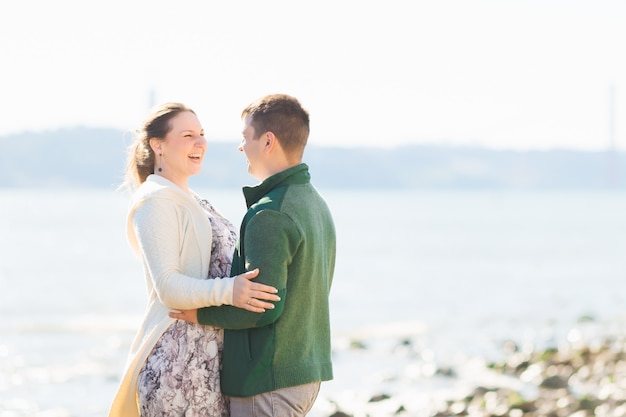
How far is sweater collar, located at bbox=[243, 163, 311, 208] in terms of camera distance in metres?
3.66

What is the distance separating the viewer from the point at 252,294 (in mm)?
3492

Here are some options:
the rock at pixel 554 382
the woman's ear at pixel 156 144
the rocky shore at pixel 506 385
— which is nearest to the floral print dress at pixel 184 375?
the woman's ear at pixel 156 144

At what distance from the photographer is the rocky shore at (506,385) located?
9.24m

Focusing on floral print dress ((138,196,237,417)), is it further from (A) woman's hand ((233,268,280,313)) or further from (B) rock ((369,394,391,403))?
(B) rock ((369,394,391,403))

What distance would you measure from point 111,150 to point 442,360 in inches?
3650

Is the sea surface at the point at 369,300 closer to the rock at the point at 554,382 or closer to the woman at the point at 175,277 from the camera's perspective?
the woman at the point at 175,277

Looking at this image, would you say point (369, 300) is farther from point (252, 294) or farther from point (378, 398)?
point (252, 294)

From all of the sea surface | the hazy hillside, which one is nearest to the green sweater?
the sea surface

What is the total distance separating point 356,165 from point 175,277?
13749 centimetres

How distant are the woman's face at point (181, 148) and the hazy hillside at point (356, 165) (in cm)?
9406

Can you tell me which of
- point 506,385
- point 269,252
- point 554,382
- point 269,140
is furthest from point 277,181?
point 506,385

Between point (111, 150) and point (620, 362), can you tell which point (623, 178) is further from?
point (620, 362)

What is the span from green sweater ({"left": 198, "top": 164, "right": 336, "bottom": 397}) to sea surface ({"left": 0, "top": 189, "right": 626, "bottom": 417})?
2.90 feet

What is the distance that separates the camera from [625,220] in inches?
3113
